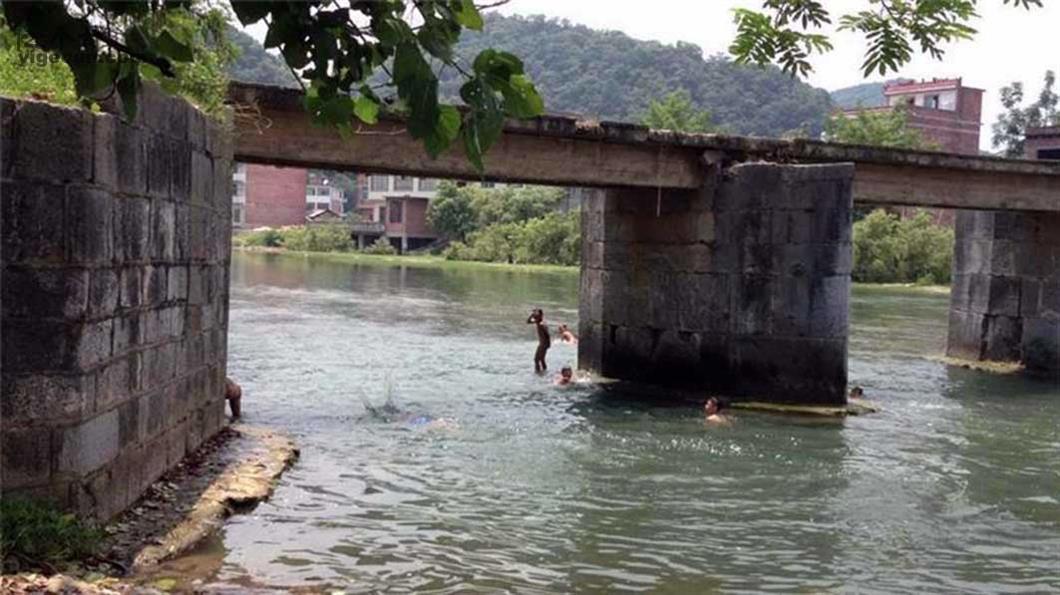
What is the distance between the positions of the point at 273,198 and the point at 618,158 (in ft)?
350

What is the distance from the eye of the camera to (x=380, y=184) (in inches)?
4587

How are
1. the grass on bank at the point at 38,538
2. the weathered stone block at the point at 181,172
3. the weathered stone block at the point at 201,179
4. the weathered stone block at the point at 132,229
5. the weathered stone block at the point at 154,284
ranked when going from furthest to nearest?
1. the weathered stone block at the point at 201,179
2. the weathered stone block at the point at 181,172
3. the weathered stone block at the point at 154,284
4. the weathered stone block at the point at 132,229
5. the grass on bank at the point at 38,538

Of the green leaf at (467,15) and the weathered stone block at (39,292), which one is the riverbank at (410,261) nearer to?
the weathered stone block at (39,292)

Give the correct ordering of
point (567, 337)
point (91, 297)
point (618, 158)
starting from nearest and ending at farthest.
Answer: point (91, 297)
point (618, 158)
point (567, 337)

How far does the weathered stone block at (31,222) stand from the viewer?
25.5 ft

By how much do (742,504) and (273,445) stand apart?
533 cm

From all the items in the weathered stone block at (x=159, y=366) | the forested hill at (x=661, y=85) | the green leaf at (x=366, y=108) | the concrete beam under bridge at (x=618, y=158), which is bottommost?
the weathered stone block at (x=159, y=366)

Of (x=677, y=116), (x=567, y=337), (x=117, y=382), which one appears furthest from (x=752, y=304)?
(x=677, y=116)

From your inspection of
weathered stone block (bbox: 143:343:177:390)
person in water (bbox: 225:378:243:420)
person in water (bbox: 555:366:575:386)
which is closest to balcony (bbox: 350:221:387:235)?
person in water (bbox: 555:366:575:386)

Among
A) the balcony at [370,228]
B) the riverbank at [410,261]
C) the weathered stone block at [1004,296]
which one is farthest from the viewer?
the balcony at [370,228]

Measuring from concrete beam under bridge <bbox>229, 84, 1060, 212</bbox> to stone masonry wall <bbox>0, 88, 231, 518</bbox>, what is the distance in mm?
3747

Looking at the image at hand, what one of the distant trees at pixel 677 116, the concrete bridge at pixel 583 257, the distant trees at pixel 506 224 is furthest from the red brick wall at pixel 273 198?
the concrete bridge at pixel 583 257

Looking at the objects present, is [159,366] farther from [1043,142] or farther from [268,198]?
[268,198]

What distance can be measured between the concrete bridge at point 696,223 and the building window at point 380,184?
9234 cm
